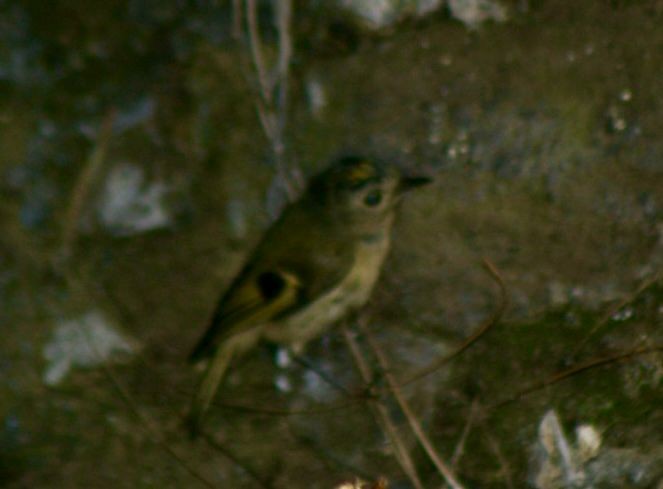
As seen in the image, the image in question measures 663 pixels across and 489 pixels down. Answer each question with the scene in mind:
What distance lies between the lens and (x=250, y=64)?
10.8 feet

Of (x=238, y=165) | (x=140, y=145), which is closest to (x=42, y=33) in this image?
(x=140, y=145)

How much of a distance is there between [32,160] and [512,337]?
1.36 m

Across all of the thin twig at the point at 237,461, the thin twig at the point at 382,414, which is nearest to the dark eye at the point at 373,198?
the thin twig at the point at 382,414

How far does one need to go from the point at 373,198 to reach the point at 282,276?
28 cm

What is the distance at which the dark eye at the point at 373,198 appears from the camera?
2.91 meters

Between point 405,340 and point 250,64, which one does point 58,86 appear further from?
point 405,340

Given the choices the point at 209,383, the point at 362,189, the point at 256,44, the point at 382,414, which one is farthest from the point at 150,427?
the point at 256,44

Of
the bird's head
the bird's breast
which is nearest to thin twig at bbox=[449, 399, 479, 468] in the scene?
the bird's breast

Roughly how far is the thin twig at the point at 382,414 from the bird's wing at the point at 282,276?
139 millimetres

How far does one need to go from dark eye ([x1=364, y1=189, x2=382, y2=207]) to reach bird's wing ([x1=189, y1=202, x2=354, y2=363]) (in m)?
0.11

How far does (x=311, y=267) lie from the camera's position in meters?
2.90

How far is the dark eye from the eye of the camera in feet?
9.54

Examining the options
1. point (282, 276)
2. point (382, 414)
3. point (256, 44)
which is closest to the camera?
point (382, 414)

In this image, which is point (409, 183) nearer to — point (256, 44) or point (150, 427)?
point (256, 44)
